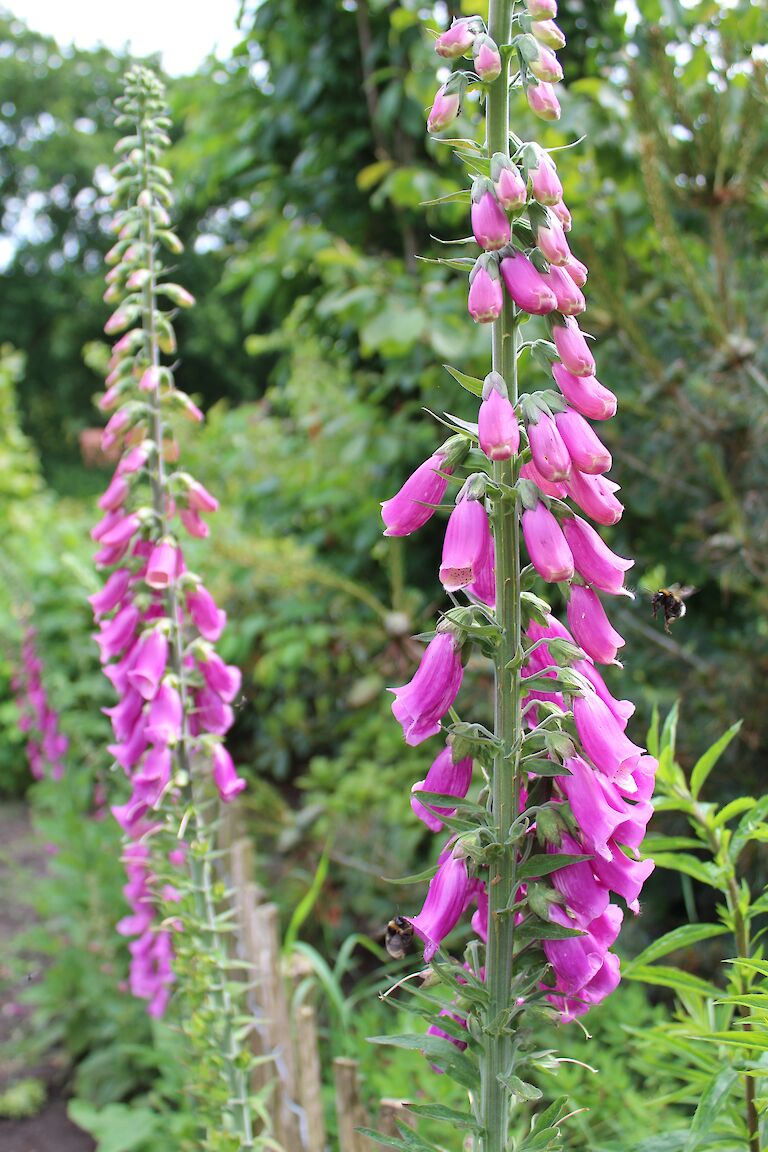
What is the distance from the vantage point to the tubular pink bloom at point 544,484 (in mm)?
974

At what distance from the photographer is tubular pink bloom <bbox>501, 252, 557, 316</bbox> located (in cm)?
92

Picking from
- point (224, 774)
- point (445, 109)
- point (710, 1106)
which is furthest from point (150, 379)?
point (710, 1106)

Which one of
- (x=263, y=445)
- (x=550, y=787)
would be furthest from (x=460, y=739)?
(x=263, y=445)

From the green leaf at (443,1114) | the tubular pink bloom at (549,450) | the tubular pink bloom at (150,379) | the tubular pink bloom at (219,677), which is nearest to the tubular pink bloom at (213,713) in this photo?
the tubular pink bloom at (219,677)

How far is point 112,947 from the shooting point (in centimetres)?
315

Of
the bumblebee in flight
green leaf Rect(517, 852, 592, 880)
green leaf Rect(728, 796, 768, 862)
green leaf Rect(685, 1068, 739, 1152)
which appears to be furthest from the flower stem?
the bumblebee in flight

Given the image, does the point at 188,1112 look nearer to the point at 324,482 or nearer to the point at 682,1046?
the point at 682,1046

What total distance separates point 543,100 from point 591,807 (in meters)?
0.73

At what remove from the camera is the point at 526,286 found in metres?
0.93

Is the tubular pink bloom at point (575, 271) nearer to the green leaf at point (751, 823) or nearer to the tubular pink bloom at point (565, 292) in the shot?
the tubular pink bloom at point (565, 292)

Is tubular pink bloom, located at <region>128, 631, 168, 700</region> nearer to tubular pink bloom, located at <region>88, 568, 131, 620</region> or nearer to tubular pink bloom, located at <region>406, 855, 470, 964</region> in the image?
tubular pink bloom, located at <region>88, 568, 131, 620</region>

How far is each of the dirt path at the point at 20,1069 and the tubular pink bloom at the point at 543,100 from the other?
3221mm

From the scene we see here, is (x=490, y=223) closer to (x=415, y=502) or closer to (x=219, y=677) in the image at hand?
(x=415, y=502)

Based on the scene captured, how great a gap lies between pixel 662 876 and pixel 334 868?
1297 mm
